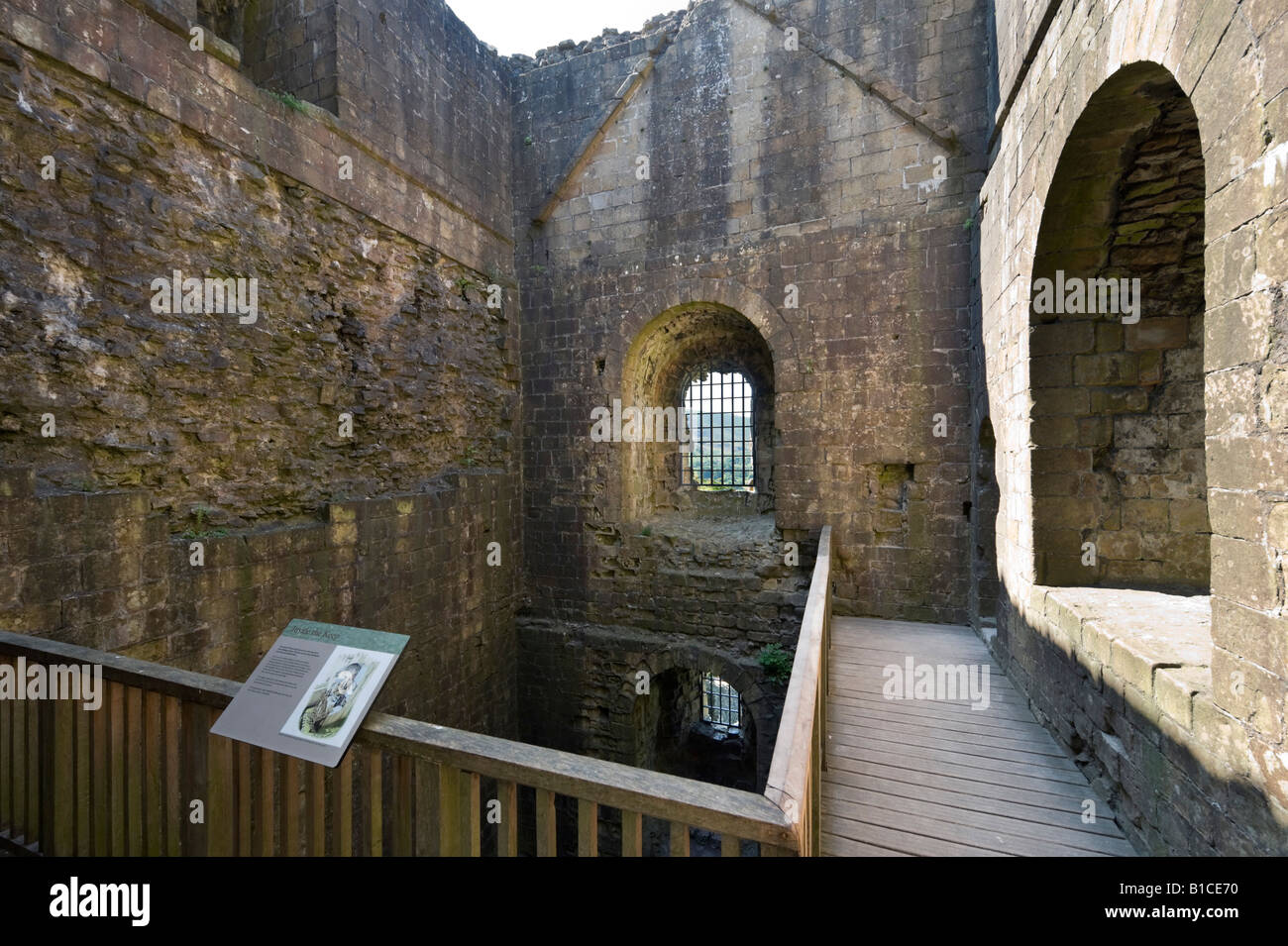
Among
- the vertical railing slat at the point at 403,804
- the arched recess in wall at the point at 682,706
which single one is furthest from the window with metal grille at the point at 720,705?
the vertical railing slat at the point at 403,804

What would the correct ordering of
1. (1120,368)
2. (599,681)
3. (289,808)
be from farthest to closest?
1. (599,681)
2. (1120,368)
3. (289,808)

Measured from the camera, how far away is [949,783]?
11.3ft

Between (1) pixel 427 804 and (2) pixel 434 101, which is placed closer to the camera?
(1) pixel 427 804

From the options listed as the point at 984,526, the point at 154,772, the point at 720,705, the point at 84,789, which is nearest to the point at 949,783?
the point at 984,526

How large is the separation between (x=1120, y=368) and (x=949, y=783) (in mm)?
2885

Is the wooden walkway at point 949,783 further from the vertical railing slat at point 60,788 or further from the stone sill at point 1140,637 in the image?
the vertical railing slat at point 60,788

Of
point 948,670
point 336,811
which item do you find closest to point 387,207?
point 336,811

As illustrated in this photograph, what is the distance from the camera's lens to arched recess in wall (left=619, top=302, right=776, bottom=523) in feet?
27.1

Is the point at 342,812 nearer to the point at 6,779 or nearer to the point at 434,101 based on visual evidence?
the point at 6,779

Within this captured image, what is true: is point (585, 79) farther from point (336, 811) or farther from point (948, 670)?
point (336, 811)

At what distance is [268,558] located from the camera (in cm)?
510

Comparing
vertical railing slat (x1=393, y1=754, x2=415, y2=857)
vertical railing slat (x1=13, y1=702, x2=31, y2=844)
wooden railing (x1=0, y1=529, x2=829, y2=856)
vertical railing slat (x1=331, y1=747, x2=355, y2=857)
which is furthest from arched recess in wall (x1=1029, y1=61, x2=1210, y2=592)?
vertical railing slat (x1=13, y1=702, x2=31, y2=844)

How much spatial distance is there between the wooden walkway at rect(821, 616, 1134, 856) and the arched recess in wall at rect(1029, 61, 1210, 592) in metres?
1.16

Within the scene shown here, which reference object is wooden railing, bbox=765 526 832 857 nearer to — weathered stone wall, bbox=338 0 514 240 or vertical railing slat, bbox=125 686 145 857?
vertical railing slat, bbox=125 686 145 857
